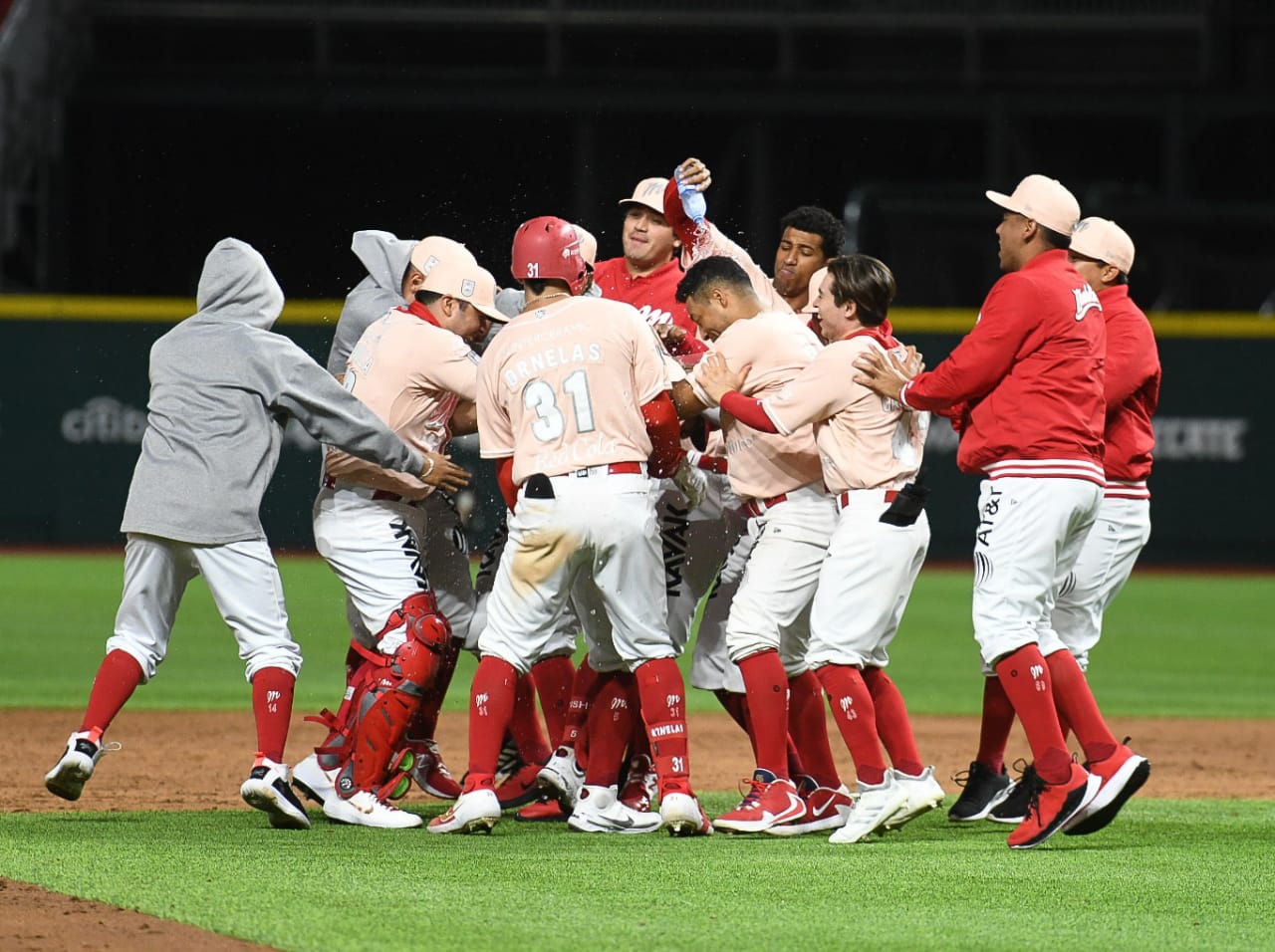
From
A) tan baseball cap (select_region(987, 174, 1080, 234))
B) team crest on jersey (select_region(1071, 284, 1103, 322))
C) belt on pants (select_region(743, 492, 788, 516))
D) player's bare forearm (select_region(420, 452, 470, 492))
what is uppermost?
tan baseball cap (select_region(987, 174, 1080, 234))

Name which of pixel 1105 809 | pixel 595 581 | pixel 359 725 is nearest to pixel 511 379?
pixel 595 581

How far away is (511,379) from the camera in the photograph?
6.12m

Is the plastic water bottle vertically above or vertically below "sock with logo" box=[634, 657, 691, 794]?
above

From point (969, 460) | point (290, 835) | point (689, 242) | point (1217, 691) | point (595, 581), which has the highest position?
point (689, 242)

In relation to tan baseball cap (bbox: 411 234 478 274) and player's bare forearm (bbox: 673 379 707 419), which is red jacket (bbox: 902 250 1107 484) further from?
tan baseball cap (bbox: 411 234 478 274)

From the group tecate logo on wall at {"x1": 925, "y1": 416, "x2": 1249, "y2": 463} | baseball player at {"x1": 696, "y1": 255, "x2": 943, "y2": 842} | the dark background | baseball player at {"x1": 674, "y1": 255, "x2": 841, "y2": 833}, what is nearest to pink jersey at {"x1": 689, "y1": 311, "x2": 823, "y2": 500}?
baseball player at {"x1": 674, "y1": 255, "x2": 841, "y2": 833}

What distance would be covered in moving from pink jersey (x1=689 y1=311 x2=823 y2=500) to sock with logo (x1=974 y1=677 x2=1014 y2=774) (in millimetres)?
1040

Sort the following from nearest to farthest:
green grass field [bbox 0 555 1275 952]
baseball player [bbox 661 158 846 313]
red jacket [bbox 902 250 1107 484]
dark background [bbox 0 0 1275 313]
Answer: green grass field [bbox 0 555 1275 952], red jacket [bbox 902 250 1107 484], baseball player [bbox 661 158 846 313], dark background [bbox 0 0 1275 313]

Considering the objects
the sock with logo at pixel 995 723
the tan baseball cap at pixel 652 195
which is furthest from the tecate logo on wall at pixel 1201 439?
the sock with logo at pixel 995 723

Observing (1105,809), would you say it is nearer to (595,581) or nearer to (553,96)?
(595,581)

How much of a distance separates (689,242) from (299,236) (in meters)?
12.9

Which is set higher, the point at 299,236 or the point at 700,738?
the point at 299,236

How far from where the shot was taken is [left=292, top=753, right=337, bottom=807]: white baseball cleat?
6.54m

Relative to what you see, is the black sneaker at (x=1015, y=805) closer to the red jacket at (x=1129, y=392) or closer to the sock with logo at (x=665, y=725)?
the red jacket at (x=1129, y=392)
